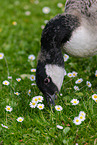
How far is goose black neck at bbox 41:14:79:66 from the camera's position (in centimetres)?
378

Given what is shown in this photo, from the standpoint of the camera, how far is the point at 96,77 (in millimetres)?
5156

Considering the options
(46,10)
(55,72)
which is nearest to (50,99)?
(55,72)

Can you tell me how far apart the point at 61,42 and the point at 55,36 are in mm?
256

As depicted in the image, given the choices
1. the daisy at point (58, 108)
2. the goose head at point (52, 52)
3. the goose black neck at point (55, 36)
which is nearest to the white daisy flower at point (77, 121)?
the daisy at point (58, 108)

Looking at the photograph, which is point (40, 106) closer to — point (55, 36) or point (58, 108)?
point (58, 108)

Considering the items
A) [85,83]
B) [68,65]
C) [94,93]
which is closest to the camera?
[94,93]

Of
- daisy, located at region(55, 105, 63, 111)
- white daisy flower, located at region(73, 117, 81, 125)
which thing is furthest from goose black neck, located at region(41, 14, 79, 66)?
white daisy flower, located at region(73, 117, 81, 125)

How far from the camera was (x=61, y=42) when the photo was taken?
401 cm

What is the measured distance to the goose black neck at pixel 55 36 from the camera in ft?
12.4

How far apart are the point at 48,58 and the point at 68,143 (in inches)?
51.8

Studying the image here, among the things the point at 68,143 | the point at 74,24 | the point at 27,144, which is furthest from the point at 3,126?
the point at 74,24

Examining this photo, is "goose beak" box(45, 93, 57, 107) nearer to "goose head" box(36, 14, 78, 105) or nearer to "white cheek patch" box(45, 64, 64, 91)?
"goose head" box(36, 14, 78, 105)

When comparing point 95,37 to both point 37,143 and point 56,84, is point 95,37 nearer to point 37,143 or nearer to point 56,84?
point 56,84

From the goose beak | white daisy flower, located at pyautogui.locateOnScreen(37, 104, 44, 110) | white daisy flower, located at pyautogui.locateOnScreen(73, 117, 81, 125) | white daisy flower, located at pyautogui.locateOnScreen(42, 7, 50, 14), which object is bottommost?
white daisy flower, located at pyautogui.locateOnScreen(73, 117, 81, 125)
